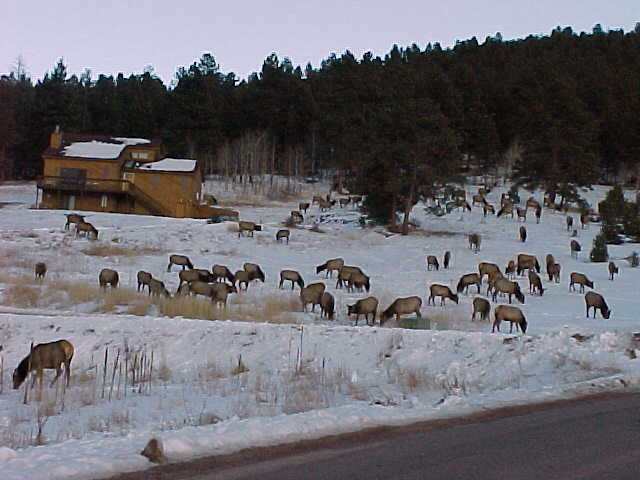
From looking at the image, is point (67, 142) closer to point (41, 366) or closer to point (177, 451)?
point (41, 366)

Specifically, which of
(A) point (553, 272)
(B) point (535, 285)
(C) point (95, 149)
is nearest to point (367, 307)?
(B) point (535, 285)

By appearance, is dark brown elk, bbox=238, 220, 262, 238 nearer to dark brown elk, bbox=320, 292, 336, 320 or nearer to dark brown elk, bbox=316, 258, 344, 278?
dark brown elk, bbox=316, 258, 344, 278

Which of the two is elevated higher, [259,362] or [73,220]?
[73,220]

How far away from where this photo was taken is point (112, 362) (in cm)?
1633

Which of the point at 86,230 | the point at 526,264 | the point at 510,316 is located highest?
the point at 526,264

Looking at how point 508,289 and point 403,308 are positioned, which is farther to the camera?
point 508,289

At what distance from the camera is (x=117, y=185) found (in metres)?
57.3

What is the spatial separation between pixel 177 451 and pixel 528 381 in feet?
23.9

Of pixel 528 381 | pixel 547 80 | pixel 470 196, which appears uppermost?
pixel 547 80

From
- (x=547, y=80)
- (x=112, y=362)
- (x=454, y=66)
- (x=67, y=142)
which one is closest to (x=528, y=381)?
(x=112, y=362)

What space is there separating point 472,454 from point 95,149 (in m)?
57.5

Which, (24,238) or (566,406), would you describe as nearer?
(566,406)

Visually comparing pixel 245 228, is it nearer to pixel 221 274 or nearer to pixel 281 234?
pixel 281 234

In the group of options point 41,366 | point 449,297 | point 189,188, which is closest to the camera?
point 41,366
